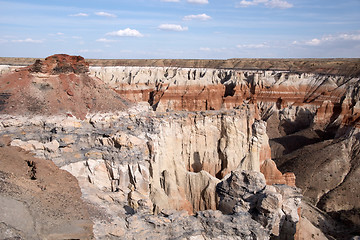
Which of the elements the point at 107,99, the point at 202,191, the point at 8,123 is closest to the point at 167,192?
the point at 202,191

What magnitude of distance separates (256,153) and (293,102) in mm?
41157

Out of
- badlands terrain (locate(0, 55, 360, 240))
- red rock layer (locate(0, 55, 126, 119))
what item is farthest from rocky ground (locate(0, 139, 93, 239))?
red rock layer (locate(0, 55, 126, 119))

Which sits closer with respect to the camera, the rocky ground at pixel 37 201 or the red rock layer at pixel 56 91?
the rocky ground at pixel 37 201

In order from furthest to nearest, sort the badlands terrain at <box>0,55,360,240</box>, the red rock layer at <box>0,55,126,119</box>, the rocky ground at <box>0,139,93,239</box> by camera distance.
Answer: the red rock layer at <box>0,55,126,119</box>, the badlands terrain at <box>0,55,360,240</box>, the rocky ground at <box>0,139,93,239</box>

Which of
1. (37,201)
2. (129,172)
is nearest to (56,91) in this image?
(129,172)

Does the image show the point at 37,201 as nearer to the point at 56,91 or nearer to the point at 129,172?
the point at 129,172

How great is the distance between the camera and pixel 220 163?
870 inches

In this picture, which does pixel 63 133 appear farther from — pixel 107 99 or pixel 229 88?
pixel 229 88

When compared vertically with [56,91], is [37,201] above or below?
below

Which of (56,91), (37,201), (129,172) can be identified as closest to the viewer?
(37,201)

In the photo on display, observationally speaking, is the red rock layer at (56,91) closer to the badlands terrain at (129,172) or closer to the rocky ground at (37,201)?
the badlands terrain at (129,172)

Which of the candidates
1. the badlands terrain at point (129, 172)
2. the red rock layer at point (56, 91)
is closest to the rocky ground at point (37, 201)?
the badlands terrain at point (129, 172)

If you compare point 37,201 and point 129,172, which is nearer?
point 37,201

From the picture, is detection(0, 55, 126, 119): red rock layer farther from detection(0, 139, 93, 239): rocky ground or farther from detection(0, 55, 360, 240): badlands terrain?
detection(0, 139, 93, 239): rocky ground
